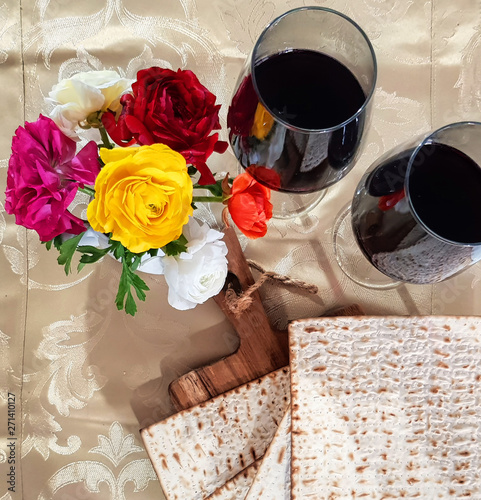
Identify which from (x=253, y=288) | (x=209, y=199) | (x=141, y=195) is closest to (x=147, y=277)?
(x=253, y=288)

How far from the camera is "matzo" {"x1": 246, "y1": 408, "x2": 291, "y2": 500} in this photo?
72cm

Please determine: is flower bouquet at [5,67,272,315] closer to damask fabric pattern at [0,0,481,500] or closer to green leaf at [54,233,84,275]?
green leaf at [54,233,84,275]

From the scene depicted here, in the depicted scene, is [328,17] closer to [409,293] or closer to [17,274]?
[409,293]

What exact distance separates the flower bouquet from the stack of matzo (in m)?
0.25

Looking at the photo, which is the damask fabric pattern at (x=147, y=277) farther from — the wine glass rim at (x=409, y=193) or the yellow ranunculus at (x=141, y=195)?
the yellow ranunculus at (x=141, y=195)

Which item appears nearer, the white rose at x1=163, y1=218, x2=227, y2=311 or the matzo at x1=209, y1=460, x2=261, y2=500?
the white rose at x1=163, y1=218, x2=227, y2=311

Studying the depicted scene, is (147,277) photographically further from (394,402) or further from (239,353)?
(394,402)

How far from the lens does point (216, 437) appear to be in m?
0.75

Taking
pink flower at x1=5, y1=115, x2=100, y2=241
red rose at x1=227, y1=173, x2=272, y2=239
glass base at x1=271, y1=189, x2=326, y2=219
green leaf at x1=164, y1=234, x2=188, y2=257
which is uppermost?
pink flower at x1=5, y1=115, x2=100, y2=241

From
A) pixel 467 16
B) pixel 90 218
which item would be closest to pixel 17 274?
pixel 90 218

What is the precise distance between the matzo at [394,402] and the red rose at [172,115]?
1.19ft

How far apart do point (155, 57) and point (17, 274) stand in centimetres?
41

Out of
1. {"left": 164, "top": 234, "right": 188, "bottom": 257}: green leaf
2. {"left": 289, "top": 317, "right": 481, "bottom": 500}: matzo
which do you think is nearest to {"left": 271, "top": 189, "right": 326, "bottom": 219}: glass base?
{"left": 289, "top": 317, "right": 481, "bottom": 500}: matzo

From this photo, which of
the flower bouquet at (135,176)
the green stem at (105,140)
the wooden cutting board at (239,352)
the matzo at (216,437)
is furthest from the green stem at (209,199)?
the matzo at (216,437)
